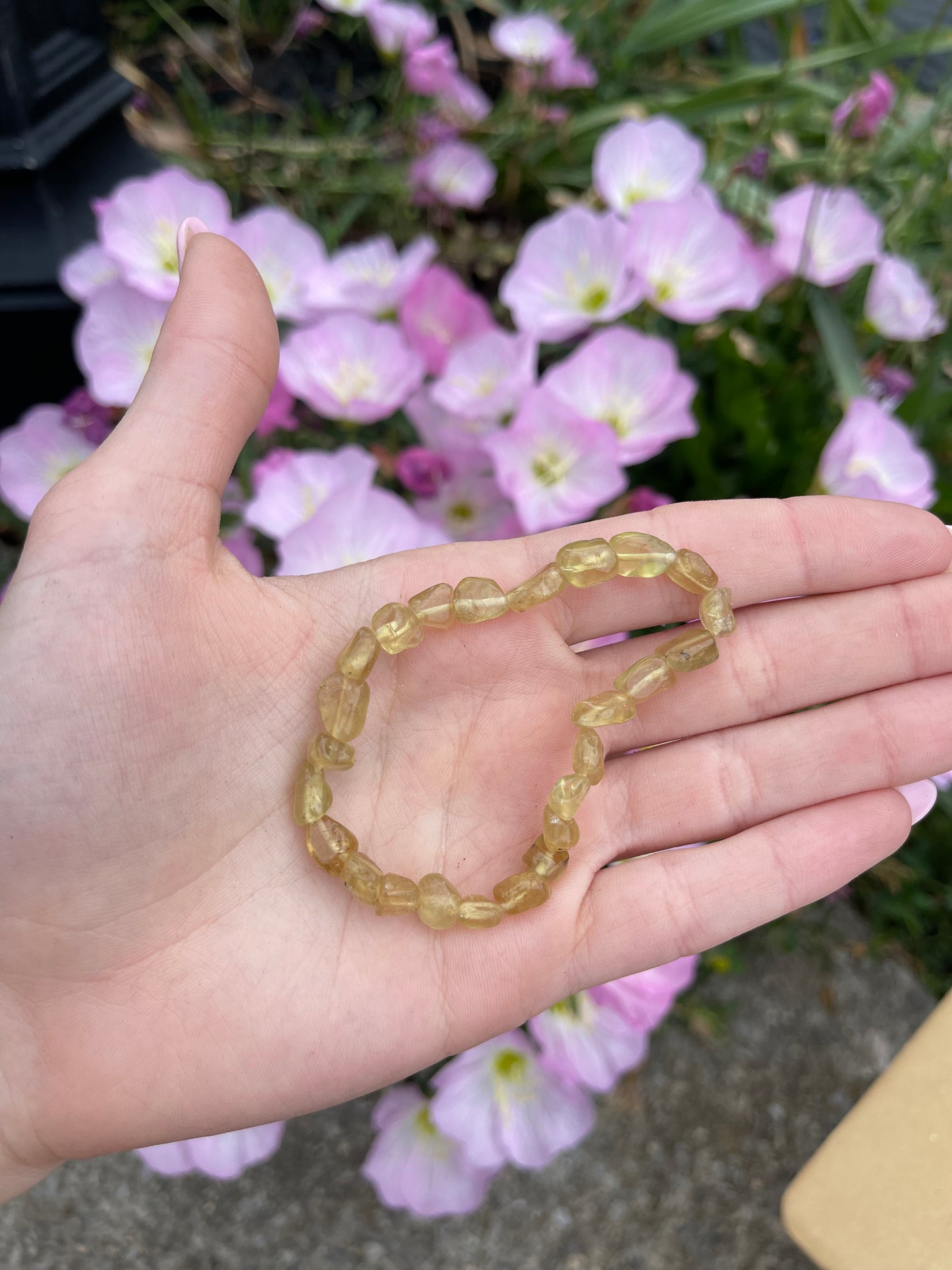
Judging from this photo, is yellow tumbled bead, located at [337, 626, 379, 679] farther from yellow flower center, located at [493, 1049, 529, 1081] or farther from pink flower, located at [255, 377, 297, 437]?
yellow flower center, located at [493, 1049, 529, 1081]

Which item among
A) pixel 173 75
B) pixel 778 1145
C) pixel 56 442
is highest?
pixel 173 75

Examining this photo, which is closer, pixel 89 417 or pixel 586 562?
pixel 586 562

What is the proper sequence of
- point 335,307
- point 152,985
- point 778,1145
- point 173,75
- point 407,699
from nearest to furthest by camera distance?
point 152,985
point 407,699
point 335,307
point 778,1145
point 173,75

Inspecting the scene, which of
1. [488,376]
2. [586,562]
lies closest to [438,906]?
[586,562]

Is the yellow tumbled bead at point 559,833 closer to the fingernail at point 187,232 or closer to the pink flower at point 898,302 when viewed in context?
the fingernail at point 187,232

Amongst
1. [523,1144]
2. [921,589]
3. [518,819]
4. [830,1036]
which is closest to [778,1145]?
[830,1036]

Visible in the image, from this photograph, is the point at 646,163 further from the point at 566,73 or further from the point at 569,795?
the point at 569,795

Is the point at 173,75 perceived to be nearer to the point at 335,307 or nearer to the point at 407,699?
the point at 335,307
